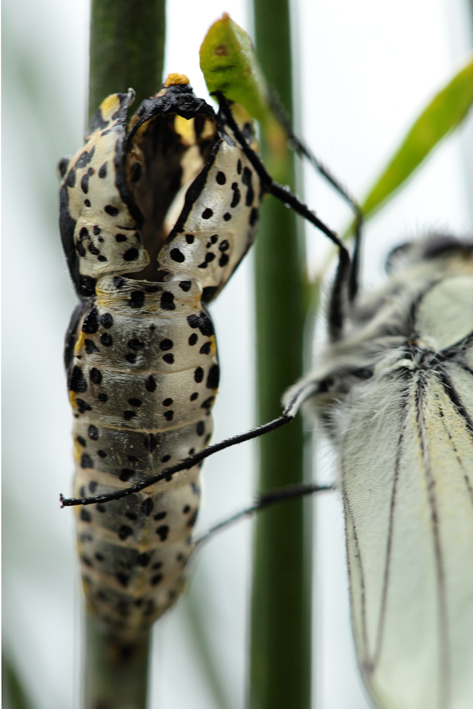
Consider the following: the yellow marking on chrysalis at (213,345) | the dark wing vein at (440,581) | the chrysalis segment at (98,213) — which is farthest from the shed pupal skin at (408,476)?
the chrysalis segment at (98,213)

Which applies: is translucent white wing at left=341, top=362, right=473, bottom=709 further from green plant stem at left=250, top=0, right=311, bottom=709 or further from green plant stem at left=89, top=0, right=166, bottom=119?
green plant stem at left=89, top=0, right=166, bottom=119

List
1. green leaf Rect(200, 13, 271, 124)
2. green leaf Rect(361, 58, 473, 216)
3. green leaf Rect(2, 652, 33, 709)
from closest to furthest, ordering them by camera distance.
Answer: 1. green leaf Rect(200, 13, 271, 124)
2. green leaf Rect(2, 652, 33, 709)
3. green leaf Rect(361, 58, 473, 216)

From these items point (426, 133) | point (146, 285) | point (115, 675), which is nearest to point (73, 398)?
point (146, 285)

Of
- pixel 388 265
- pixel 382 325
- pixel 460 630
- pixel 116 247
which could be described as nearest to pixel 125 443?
pixel 116 247

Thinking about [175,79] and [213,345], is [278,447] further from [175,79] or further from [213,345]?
[175,79]

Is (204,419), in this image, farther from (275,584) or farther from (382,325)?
(382,325)

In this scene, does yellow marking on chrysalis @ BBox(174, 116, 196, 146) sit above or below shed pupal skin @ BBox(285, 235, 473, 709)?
above

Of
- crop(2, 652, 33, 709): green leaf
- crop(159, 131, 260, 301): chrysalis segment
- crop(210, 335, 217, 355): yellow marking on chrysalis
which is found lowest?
crop(2, 652, 33, 709): green leaf

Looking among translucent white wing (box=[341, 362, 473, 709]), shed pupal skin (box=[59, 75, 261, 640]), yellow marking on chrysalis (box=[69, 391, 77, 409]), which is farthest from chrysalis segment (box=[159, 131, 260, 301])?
translucent white wing (box=[341, 362, 473, 709])

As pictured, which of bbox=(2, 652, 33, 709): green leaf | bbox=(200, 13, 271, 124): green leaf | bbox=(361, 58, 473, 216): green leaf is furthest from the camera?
bbox=(361, 58, 473, 216): green leaf
